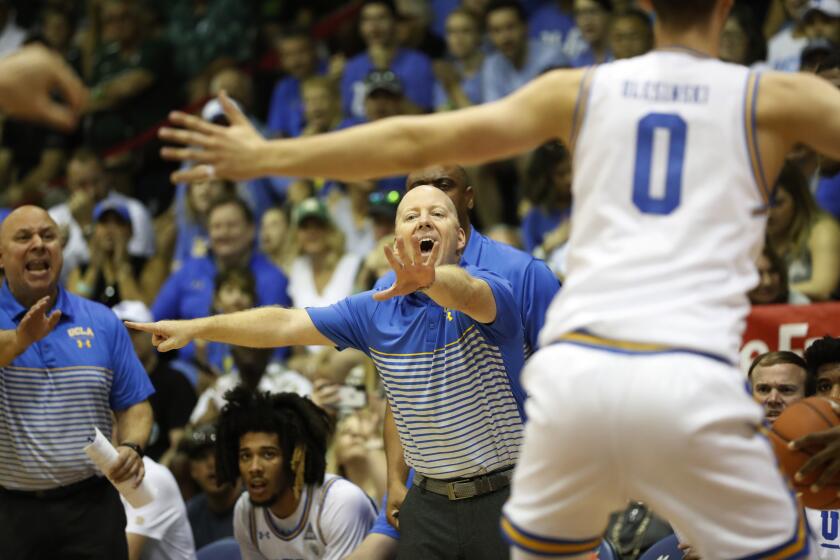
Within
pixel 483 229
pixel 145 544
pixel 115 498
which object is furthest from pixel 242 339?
pixel 483 229

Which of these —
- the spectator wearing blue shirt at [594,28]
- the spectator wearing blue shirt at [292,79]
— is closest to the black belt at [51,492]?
the spectator wearing blue shirt at [594,28]

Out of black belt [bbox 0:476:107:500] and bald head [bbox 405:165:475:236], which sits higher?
bald head [bbox 405:165:475:236]

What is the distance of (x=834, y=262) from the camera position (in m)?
7.68

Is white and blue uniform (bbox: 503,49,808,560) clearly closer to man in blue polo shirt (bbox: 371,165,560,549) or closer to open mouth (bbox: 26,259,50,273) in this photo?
man in blue polo shirt (bbox: 371,165,560,549)

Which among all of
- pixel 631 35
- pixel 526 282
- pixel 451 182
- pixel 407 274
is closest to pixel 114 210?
pixel 631 35

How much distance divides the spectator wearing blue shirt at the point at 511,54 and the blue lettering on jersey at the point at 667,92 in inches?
274

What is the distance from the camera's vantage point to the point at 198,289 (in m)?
10.2

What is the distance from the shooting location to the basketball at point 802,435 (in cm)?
393

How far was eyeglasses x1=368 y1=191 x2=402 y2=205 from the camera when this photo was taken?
367 inches

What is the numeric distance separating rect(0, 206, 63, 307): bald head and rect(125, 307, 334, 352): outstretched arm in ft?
5.78

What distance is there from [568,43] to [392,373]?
19.5 ft

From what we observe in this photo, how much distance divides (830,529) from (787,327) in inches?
59.5

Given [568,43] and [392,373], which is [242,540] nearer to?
[392,373]

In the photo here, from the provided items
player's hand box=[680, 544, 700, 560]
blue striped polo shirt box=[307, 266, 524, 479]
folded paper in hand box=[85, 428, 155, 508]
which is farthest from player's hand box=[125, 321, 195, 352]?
player's hand box=[680, 544, 700, 560]
